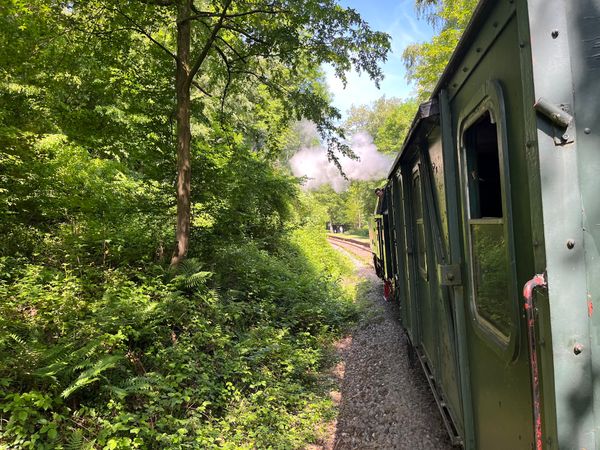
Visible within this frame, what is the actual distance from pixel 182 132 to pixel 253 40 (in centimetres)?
244

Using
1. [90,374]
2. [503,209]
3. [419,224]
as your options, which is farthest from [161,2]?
[503,209]

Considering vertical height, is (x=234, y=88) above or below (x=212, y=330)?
above

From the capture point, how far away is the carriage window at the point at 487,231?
2.02 m

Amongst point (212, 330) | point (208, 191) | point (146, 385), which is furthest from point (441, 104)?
point (208, 191)

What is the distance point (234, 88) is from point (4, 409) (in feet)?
24.3

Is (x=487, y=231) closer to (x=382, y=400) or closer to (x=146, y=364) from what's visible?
(x=382, y=400)

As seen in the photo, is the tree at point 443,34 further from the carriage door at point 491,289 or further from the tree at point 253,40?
the carriage door at point 491,289

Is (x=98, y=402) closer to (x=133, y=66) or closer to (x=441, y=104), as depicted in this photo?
(x=441, y=104)

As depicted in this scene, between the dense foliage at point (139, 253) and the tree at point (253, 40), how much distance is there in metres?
0.04

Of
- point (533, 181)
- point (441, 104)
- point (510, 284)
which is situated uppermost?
point (441, 104)

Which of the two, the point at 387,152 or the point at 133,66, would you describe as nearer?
the point at 133,66

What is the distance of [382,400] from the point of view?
5449 mm

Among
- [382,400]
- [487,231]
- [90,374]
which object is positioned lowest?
[382,400]

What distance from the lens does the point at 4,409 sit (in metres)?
3.27
